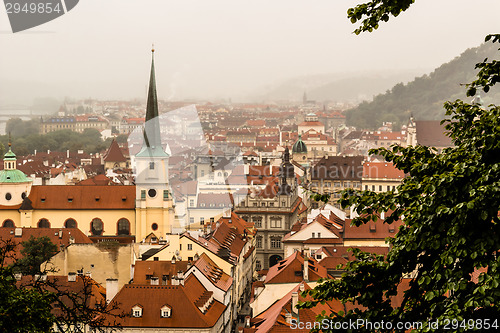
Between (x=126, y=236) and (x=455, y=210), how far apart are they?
4872cm

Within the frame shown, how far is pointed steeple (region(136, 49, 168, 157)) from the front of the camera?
5772cm

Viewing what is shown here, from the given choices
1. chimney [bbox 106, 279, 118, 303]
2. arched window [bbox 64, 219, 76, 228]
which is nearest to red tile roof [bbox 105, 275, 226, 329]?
chimney [bbox 106, 279, 118, 303]

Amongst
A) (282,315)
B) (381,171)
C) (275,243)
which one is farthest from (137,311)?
(381,171)

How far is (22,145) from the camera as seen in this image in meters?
144

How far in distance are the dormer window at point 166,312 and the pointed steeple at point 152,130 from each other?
25.7 m

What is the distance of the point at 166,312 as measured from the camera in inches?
1268

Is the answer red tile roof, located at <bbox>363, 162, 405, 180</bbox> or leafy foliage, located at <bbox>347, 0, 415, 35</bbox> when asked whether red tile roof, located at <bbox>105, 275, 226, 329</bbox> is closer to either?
leafy foliage, located at <bbox>347, 0, 415, 35</bbox>

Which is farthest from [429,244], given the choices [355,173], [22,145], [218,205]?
[22,145]

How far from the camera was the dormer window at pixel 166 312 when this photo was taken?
1267 inches

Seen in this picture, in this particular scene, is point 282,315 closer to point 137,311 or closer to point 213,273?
point 137,311

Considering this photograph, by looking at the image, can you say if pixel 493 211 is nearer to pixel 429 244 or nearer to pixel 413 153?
pixel 429 244

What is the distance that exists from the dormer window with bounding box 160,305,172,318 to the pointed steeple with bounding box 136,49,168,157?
84.3ft

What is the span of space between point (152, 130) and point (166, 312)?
2824cm

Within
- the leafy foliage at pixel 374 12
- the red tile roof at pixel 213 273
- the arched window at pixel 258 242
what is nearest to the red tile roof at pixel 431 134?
the arched window at pixel 258 242
